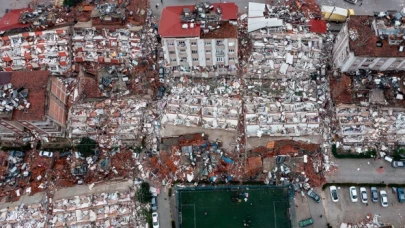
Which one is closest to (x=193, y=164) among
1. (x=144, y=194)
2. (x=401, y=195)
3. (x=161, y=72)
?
(x=144, y=194)

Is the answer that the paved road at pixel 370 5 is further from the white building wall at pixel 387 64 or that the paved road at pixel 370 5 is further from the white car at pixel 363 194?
the white car at pixel 363 194

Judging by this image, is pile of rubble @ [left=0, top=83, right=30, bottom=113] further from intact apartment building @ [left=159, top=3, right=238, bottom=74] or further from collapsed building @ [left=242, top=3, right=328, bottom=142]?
collapsed building @ [left=242, top=3, right=328, bottom=142]

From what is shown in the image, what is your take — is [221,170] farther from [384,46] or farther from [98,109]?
[384,46]

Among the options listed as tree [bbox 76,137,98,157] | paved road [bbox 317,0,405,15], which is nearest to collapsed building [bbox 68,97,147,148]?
tree [bbox 76,137,98,157]

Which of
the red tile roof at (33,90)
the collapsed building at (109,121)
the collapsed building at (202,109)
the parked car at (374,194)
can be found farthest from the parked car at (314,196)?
the red tile roof at (33,90)

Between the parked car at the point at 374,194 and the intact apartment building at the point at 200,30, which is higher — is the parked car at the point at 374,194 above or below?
below

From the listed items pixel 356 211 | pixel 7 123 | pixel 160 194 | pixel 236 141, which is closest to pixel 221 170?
pixel 236 141
